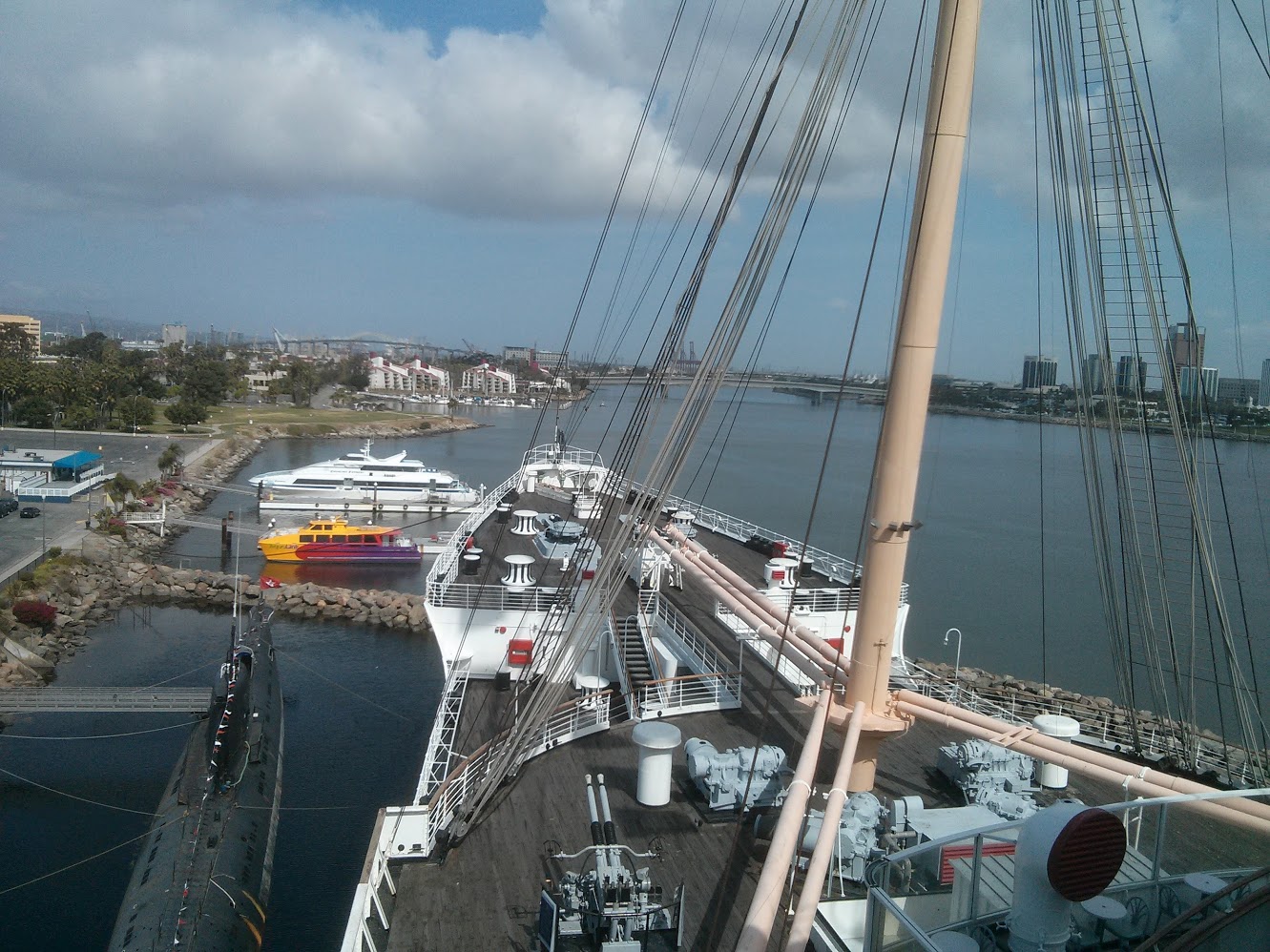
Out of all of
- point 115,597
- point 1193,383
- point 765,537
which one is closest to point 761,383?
point 765,537

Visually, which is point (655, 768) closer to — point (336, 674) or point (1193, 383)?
point (1193, 383)

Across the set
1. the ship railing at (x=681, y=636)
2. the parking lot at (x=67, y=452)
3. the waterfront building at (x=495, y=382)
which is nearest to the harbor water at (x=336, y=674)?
the ship railing at (x=681, y=636)

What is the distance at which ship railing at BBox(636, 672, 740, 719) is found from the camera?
8.09 metres

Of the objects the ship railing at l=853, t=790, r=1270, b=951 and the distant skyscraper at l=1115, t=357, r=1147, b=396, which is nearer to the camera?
the ship railing at l=853, t=790, r=1270, b=951

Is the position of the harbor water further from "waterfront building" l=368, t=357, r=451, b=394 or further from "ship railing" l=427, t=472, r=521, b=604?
"waterfront building" l=368, t=357, r=451, b=394

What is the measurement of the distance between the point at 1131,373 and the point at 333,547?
23.9 metres

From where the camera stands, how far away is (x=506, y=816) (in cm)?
639

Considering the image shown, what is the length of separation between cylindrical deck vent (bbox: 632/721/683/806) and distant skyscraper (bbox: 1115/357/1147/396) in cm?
393

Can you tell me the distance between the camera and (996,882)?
271cm

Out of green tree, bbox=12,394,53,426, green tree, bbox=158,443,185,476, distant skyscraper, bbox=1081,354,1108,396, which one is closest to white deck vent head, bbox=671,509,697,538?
distant skyscraper, bbox=1081,354,1108,396

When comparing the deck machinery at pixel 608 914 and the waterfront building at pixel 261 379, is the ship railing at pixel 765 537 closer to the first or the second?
the deck machinery at pixel 608 914

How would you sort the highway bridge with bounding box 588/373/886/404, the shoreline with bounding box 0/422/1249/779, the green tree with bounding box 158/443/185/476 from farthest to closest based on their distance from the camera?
the green tree with bounding box 158/443/185/476
the shoreline with bounding box 0/422/1249/779
the highway bridge with bounding box 588/373/886/404

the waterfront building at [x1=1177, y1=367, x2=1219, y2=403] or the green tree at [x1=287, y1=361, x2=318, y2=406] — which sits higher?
the waterfront building at [x1=1177, y1=367, x2=1219, y2=403]

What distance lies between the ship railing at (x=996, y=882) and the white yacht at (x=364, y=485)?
32.0 metres
